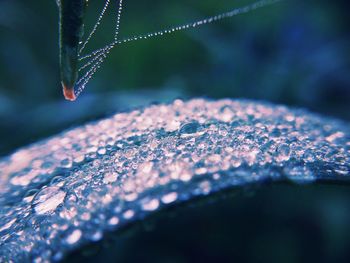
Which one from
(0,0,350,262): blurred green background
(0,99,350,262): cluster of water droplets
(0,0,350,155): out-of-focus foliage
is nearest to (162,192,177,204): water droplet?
(0,99,350,262): cluster of water droplets

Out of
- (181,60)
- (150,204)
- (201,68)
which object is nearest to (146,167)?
(150,204)

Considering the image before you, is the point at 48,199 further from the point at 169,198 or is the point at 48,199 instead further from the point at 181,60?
the point at 181,60

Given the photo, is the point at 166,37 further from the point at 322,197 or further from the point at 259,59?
the point at 322,197

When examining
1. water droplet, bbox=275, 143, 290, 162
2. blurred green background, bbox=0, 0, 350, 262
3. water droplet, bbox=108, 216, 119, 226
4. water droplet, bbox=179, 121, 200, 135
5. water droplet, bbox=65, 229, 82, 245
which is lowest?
water droplet, bbox=65, 229, 82, 245

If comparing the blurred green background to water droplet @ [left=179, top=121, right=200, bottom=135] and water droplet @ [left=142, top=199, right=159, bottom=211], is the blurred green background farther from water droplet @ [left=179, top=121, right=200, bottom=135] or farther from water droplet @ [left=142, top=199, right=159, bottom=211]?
water droplet @ [left=142, top=199, right=159, bottom=211]

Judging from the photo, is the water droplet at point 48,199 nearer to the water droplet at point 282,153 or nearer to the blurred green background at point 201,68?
the water droplet at point 282,153

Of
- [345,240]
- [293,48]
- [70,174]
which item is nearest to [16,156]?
[70,174]
